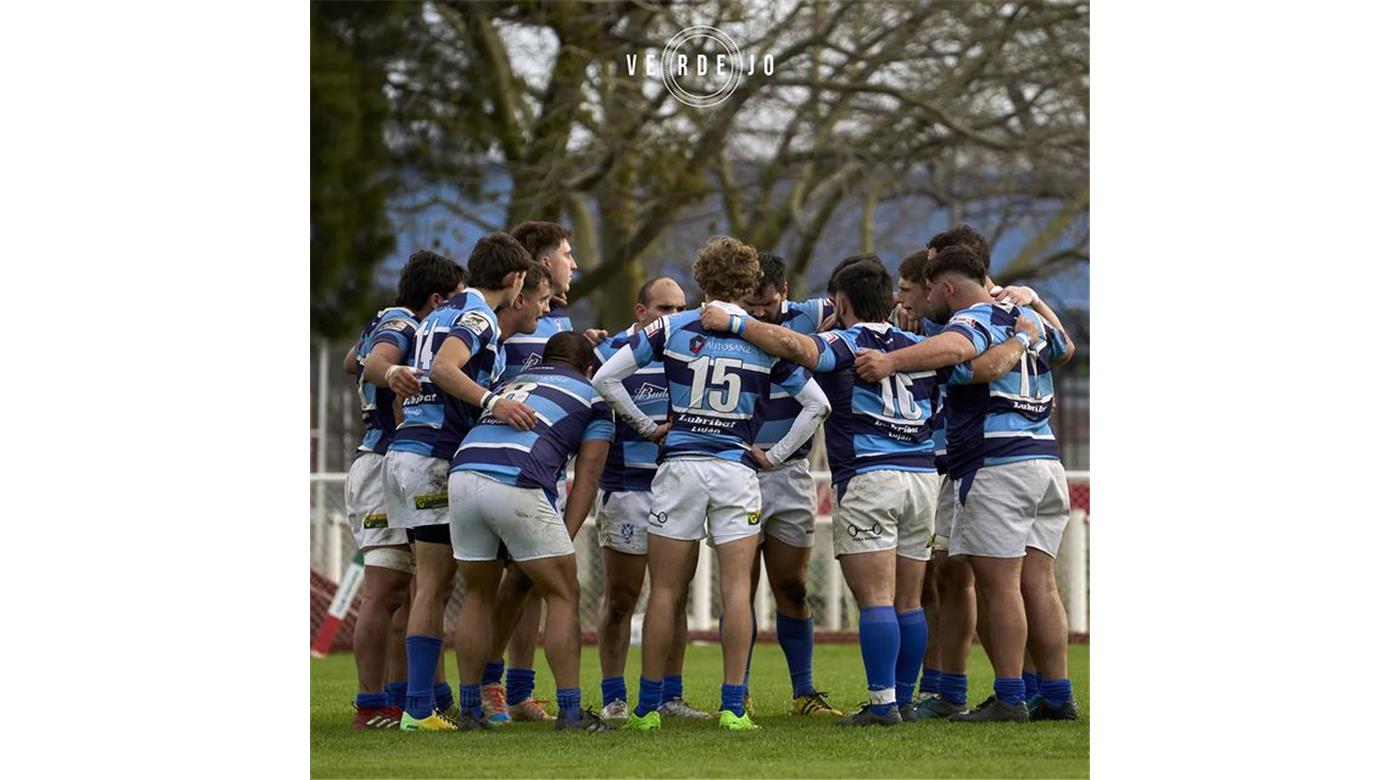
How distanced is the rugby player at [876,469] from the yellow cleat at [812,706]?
38 centimetres

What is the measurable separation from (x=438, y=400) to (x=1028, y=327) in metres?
2.15

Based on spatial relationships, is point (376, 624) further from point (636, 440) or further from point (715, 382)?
point (715, 382)

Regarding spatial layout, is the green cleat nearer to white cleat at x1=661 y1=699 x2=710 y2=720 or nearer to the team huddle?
the team huddle

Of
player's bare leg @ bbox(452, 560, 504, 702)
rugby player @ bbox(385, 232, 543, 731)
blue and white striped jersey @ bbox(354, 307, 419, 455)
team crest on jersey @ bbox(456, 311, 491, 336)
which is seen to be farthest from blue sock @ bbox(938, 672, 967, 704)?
blue and white striped jersey @ bbox(354, 307, 419, 455)

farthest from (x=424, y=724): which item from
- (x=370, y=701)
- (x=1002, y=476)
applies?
(x=1002, y=476)

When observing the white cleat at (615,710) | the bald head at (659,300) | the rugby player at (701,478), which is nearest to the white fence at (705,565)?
the bald head at (659,300)

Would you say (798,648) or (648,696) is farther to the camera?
(798,648)

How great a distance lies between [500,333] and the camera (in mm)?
6375

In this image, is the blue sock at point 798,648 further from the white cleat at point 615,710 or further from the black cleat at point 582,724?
the black cleat at point 582,724

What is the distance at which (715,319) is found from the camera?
19.6 feet

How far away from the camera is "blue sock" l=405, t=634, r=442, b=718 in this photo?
6.14 metres

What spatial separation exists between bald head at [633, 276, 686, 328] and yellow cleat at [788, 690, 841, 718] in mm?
1595
